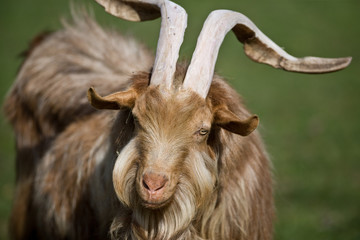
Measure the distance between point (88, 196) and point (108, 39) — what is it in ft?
7.84

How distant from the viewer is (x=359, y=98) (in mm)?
13773

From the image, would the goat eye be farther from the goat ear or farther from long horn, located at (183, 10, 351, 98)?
long horn, located at (183, 10, 351, 98)

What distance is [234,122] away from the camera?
3.65m

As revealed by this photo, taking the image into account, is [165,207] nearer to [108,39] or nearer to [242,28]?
[242,28]

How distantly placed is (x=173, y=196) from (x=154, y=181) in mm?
305

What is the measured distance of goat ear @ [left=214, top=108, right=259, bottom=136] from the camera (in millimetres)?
3578

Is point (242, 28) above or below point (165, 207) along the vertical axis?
above

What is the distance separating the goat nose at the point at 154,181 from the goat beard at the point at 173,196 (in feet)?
0.75

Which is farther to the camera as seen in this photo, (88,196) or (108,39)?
(108,39)

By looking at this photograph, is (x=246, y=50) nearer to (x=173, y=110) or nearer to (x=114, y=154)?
(x=173, y=110)

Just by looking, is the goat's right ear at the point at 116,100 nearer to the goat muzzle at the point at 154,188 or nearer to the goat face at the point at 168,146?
the goat face at the point at 168,146

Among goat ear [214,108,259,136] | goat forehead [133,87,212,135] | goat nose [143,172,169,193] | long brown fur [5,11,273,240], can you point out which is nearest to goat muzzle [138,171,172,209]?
goat nose [143,172,169,193]

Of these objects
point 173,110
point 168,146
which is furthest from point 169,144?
point 173,110

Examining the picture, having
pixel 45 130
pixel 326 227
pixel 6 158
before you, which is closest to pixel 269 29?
pixel 6 158
